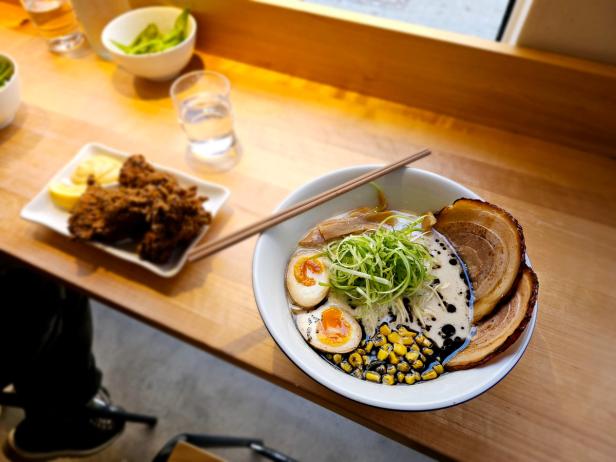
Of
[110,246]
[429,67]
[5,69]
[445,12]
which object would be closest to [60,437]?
[110,246]

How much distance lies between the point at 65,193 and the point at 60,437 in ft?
3.15

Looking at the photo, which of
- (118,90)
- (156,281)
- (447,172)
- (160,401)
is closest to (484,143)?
(447,172)

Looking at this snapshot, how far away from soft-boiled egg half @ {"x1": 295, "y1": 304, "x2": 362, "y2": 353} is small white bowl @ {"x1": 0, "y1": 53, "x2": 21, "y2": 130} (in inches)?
46.6

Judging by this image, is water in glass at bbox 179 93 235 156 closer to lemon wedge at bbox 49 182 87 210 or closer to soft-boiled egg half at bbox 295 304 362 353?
lemon wedge at bbox 49 182 87 210

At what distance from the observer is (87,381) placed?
1.55 meters

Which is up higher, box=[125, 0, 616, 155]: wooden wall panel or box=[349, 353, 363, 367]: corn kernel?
box=[125, 0, 616, 155]: wooden wall panel

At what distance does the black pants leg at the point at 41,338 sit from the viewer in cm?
128

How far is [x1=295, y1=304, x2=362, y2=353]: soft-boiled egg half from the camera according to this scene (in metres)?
0.85

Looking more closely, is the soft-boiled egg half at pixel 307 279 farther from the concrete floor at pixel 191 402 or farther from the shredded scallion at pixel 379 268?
the concrete floor at pixel 191 402

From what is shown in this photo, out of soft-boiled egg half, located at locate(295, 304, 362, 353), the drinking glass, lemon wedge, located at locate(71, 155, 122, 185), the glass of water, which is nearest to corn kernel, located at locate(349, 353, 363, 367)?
soft-boiled egg half, located at locate(295, 304, 362, 353)

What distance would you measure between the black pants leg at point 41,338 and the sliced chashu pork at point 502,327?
3.50ft

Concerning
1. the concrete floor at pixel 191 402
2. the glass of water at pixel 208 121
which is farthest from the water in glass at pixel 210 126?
the concrete floor at pixel 191 402

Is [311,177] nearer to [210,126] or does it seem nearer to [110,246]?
[210,126]

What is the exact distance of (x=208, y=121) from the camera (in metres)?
1.39
